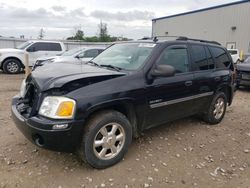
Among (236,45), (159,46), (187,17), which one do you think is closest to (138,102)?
(159,46)

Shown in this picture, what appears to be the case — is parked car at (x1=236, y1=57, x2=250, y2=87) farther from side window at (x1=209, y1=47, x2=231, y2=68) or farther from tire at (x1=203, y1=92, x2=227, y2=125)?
tire at (x1=203, y1=92, x2=227, y2=125)

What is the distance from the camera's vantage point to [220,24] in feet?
87.2

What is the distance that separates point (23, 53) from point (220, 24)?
22030 millimetres

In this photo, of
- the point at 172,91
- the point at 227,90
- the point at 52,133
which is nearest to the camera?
the point at 52,133

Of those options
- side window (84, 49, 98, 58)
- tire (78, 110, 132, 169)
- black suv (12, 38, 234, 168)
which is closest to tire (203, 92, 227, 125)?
black suv (12, 38, 234, 168)

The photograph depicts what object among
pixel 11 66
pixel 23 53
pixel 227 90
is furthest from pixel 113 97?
pixel 11 66

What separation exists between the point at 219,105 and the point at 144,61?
2.40 metres

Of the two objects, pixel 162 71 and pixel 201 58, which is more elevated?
pixel 201 58

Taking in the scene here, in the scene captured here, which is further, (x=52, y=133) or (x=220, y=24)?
(x=220, y=24)

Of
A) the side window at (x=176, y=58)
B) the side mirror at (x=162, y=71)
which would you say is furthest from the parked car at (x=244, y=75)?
the side mirror at (x=162, y=71)

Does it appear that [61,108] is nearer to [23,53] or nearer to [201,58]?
[201,58]

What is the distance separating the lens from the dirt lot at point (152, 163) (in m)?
2.95

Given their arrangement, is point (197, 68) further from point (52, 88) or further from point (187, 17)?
point (187, 17)

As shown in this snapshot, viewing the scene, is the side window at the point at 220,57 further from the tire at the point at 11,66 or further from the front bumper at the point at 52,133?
the tire at the point at 11,66
